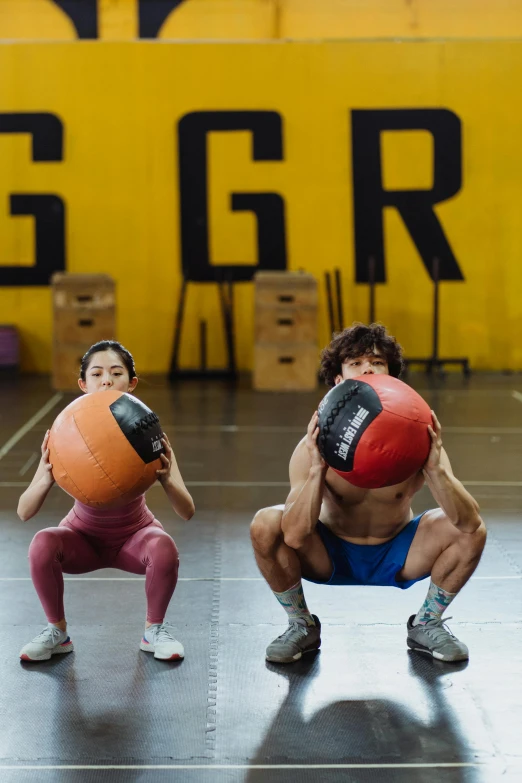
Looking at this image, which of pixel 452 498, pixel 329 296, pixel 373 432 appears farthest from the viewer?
pixel 329 296

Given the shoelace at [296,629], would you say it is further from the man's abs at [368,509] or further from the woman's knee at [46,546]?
the woman's knee at [46,546]

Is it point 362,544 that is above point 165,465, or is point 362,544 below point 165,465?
below

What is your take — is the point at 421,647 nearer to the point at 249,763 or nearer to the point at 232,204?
the point at 249,763

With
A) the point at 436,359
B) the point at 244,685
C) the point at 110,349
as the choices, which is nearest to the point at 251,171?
the point at 436,359

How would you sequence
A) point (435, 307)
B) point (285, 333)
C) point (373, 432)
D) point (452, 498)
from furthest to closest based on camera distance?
point (435, 307), point (285, 333), point (452, 498), point (373, 432)

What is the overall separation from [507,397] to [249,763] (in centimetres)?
677

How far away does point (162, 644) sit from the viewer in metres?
2.91

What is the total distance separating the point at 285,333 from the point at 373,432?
6.80m

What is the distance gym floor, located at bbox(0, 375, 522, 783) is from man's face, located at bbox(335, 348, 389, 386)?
0.79 metres

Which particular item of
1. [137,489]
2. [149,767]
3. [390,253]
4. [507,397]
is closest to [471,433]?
[507,397]

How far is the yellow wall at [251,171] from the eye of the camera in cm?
1026

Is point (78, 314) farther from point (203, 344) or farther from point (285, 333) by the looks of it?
point (285, 333)

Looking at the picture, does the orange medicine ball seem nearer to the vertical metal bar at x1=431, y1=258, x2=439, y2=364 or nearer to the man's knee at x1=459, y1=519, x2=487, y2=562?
the man's knee at x1=459, y1=519, x2=487, y2=562

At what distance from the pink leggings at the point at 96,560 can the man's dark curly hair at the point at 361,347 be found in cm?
68
